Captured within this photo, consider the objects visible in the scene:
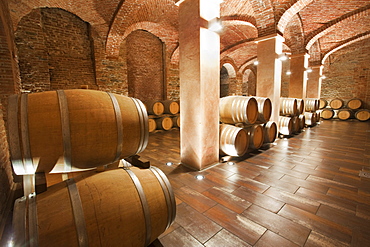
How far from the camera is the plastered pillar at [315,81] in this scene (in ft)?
32.7

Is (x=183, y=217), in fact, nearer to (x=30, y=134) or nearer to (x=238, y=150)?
(x=30, y=134)

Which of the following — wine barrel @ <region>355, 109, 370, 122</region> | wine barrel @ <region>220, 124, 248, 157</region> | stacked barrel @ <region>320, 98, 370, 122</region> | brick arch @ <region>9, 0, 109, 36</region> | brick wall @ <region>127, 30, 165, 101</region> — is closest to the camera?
wine barrel @ <region>220, 124, 248, 157</region>

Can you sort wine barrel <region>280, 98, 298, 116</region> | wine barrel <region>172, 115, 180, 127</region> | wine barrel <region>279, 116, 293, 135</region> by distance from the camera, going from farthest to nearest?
wine barrel <region>172, 115, 180, 127</region> < wine barrel <region>280, 98, 298, 116</region> < wine barrel <region>279, 116, 293, 135</region>

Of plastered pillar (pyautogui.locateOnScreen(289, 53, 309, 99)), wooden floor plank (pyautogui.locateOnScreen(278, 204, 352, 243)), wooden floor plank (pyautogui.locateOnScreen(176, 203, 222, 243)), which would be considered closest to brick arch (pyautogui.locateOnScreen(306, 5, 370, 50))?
plastered pillar (pyautogui.locateOnScreen(289, 53, 309, 99))

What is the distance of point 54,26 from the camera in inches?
250

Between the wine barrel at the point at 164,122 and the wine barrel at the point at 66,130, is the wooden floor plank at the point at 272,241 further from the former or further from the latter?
the wine barrel at the point at 164,122

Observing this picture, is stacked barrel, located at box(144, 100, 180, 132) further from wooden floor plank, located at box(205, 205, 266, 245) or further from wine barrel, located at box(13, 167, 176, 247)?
wine barrel, located at box(13, 167, 176, 247)

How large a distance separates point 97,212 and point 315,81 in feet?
41.6

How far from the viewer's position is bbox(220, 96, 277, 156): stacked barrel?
3.77 meters

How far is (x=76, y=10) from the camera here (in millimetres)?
6188

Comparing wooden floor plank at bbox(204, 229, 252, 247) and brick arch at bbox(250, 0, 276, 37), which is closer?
wooden floor plank at bbox(204, 229, 252, 247)

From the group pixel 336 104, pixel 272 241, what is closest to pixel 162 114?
pixel 272 241

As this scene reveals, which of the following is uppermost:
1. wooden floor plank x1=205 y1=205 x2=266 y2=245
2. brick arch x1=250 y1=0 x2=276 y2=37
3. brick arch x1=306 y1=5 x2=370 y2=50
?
brick arch x1=306 y1=5 x2=370 y2=50

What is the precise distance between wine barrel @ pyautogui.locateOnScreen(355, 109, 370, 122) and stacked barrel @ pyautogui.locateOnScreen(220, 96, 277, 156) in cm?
969
